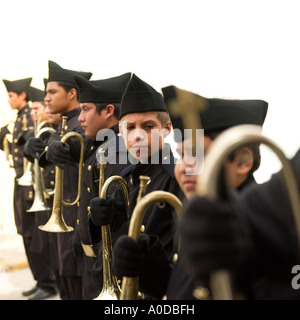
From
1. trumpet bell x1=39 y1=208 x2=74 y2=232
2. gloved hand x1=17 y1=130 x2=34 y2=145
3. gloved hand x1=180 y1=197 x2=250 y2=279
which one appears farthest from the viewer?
gloved hand x1=17 y1=130 x2=34 y2=145

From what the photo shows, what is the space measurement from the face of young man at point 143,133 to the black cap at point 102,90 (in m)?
0.64

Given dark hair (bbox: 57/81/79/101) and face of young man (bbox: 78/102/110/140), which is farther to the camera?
dark hair (bbox: 57/81/79/101)

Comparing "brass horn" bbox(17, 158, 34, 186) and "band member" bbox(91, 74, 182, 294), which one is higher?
"band member" bbox(91, 74, 182, 294)

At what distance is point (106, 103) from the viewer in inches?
101

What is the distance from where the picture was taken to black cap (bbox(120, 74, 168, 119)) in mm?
1913

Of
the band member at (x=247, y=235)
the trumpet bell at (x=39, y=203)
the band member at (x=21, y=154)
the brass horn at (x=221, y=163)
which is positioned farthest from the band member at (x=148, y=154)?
the band member at (x=21, y=154)

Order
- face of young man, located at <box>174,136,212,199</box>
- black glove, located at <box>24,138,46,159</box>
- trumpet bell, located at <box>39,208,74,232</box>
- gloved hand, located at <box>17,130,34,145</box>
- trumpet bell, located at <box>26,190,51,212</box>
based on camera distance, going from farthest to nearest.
→ 1. gloved hand, located at <box>17,130,34,145</box>
2. trumpet bell, located at <box>26,190,51,212</box>
3. black glove, located at <box>24,138,46,159</box>
4. trumpet bell, located at <box>39,208,74,232</box>
5. face of young man, located at <box>174,136,212,199</box>

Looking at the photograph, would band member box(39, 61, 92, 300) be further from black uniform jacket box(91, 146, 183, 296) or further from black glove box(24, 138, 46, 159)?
black uniform jacket box(91, 146, 183, 296)

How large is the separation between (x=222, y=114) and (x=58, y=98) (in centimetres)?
235

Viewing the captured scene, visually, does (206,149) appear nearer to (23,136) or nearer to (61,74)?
(61,74)

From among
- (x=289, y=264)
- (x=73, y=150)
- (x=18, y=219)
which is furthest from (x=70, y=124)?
(x=289, y=264)

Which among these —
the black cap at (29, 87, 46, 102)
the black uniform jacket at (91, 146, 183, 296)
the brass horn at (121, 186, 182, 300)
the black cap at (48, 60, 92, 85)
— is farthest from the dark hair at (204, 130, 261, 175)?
the black cap at (29, 87, 46, 102)

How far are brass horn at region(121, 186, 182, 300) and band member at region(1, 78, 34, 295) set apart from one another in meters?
3.21

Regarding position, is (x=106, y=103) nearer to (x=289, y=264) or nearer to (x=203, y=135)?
(x=203, y=135)
